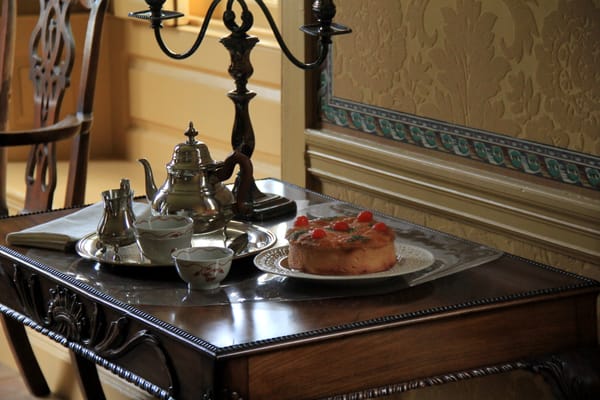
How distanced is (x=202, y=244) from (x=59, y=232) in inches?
10.9

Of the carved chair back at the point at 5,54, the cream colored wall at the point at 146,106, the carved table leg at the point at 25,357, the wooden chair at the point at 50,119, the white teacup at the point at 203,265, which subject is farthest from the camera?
the cream colored wall at the point at 146,106

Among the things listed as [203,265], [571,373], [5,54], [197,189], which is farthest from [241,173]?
[5,54]

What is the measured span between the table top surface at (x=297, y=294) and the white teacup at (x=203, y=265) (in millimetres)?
25

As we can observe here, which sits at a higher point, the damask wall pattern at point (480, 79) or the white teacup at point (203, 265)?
the damask wall pattern at point (480, 79)

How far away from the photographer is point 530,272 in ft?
6.93

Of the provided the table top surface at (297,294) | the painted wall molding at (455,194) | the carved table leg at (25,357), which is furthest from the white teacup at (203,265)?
the carved table leg at (25,357)

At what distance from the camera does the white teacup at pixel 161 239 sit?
2.09 metres

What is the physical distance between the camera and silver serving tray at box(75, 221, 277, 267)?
213 cm

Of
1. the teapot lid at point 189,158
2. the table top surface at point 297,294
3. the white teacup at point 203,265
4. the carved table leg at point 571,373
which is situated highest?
the teapot lid at point 189,158

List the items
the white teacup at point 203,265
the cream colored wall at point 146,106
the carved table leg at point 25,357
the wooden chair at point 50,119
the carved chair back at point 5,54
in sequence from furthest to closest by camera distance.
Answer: the cream colored wall at point 146,106, the carved chair back at point 5,54, the carved table leg at point 25,357, the wooden chair at point 50,119, the white teacup at point 203,265

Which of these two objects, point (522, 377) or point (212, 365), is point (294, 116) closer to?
point (522, 377)

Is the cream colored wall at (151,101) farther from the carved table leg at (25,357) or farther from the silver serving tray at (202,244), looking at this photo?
the silver serving tray at (202,244)

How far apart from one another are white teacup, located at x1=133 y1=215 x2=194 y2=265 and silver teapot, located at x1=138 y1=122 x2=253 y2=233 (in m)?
0.13

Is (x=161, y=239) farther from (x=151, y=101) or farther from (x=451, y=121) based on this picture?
(x=151, y=101)
